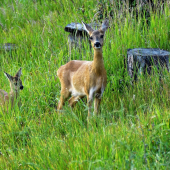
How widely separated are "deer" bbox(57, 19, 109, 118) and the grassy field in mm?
218

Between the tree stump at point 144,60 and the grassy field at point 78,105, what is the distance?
0.51 feet

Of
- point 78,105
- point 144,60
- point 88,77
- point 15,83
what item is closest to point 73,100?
point 78,105

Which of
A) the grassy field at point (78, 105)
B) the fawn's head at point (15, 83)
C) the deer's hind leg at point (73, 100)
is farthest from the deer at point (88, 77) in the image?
the fawn's head at point (15, 83)

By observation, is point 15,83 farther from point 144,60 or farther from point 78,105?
point 144,60

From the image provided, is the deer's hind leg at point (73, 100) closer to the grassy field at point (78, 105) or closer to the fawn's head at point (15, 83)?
the grassy field at point (78, 105)

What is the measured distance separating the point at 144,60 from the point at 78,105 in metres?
1.32

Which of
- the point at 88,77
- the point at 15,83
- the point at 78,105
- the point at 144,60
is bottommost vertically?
the point at 78,105

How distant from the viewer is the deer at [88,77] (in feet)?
15.9

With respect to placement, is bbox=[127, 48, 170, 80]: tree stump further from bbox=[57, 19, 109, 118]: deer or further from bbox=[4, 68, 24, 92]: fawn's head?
bbox=[4, 68, 24, 92]: fawn's head

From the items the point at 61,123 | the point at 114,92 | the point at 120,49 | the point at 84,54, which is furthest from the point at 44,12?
the point at 61,123

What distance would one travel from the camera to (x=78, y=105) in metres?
5.55

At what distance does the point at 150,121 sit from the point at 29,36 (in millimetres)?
4809

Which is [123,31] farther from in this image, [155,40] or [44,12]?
[44,12]

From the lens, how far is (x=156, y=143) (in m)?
3.37
